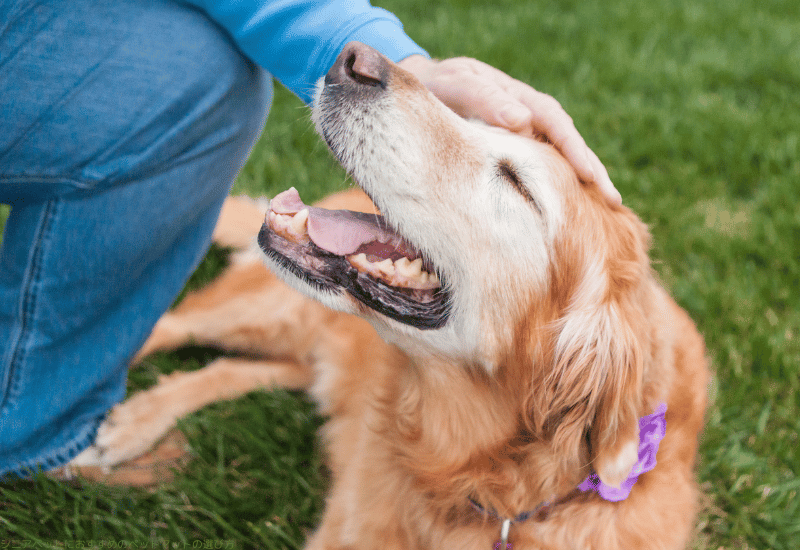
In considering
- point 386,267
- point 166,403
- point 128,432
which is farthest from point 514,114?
point 128,432

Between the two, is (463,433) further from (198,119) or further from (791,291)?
(791,291)

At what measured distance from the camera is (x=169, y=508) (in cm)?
203

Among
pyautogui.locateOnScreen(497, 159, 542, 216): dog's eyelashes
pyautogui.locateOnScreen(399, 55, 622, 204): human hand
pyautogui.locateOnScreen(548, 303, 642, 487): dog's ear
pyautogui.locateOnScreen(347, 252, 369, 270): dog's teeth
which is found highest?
pyautogui.locateOnScreen(399, 55, 622, 204): human hand

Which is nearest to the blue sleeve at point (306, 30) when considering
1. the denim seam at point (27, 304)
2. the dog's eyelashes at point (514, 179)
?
the dog's eyelashes at point (514, 179)

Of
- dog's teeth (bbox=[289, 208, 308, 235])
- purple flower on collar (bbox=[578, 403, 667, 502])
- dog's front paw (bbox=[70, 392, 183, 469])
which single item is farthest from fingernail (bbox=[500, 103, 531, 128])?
dog's front paw (bbox=[70, 392, 183, 469])

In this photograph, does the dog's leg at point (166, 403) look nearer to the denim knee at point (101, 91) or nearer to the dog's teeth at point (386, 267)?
the denim knee at point (101, 91)

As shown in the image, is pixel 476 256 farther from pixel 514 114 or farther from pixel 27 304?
pixel 27 304

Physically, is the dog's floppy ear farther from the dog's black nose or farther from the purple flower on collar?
the dog's black nose

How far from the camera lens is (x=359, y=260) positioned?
1695 mm

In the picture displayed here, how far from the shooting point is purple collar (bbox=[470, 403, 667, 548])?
5.54ft

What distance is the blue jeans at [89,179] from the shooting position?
5.56 ft

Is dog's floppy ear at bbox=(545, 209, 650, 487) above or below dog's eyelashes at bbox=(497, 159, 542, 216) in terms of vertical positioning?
below

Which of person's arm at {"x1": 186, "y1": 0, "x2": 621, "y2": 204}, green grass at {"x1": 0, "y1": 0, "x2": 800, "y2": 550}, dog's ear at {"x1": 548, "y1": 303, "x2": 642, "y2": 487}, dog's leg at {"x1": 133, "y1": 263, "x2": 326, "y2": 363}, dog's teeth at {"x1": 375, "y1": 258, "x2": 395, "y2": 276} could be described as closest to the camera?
dog's ear at {"x1": 548, "y1": 303, "x2": 642, "y2": 487}

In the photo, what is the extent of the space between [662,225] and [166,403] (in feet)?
8.91
